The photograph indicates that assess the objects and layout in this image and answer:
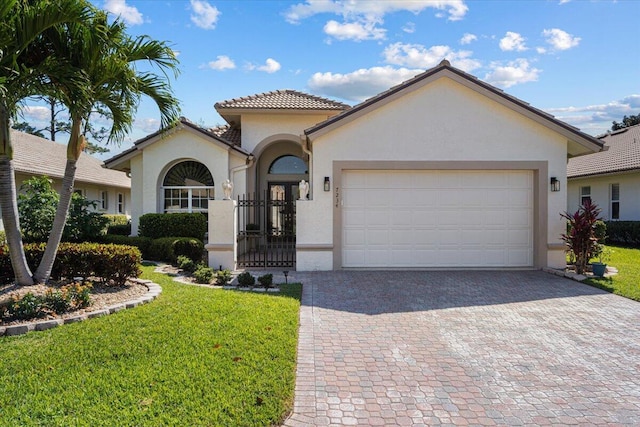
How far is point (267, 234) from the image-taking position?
39.2 ft

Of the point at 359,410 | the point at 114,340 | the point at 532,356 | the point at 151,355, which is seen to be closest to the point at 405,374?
the point at 359,410

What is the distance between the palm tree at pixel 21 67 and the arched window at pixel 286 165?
473 inches

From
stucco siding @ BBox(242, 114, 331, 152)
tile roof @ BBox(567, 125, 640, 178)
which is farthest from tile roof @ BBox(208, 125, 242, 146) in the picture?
tile roof @ BBox(567, 125, 640, 178)

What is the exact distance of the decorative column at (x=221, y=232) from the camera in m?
11.8

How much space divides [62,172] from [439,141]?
2019cm

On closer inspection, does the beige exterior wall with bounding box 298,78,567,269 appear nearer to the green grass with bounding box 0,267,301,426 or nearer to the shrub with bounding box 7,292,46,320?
the green grass with bounding box 0,267,301,426

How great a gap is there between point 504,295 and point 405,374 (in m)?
5.10

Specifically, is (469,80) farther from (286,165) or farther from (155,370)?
(155,370)

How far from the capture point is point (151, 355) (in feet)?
16.4

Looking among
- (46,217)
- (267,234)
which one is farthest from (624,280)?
(46,217)

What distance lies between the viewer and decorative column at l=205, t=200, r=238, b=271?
464 inches

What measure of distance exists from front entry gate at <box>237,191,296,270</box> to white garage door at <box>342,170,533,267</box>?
2.22m

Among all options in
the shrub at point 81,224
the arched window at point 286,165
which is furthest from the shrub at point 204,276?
the arched window at point 286,165

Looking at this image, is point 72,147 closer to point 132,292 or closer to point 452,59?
point 132,292
